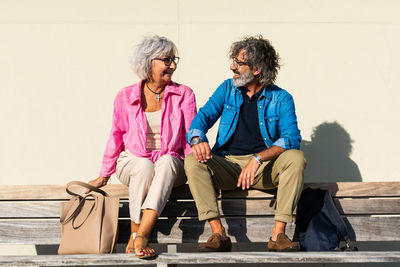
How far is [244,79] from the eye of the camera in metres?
3.50

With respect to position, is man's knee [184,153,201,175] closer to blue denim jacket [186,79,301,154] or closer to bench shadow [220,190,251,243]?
blue denim jacket [186,79,301,154]

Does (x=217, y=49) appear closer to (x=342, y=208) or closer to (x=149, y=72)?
(x=149, y=72)

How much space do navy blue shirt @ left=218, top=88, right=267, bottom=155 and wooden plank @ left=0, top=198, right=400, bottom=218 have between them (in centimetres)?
34

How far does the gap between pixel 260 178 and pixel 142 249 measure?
36.7 inches

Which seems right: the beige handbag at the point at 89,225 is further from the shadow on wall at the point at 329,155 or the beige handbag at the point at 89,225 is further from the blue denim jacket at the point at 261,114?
the shadow on wall at the point at 329,155

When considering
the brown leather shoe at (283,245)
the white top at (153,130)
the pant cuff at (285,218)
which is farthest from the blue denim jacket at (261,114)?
the brown leather shoe at (283,245)

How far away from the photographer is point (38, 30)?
4.39 m

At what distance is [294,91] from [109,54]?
1.57m

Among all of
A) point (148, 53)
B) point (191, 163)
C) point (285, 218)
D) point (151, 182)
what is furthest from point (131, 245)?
point (148, 53)

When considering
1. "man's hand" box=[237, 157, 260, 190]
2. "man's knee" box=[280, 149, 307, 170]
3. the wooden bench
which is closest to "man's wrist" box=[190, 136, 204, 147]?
"man's hand" box=[237, 157, 260, 190]

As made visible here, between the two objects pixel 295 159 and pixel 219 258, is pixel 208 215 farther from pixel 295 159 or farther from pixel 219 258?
pixel 295 159

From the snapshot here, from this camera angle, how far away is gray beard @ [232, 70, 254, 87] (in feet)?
11.5

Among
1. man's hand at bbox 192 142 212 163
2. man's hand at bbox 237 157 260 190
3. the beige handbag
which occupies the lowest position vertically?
the beige handbag

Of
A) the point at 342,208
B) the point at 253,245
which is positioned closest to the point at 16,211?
the point at 253,245
